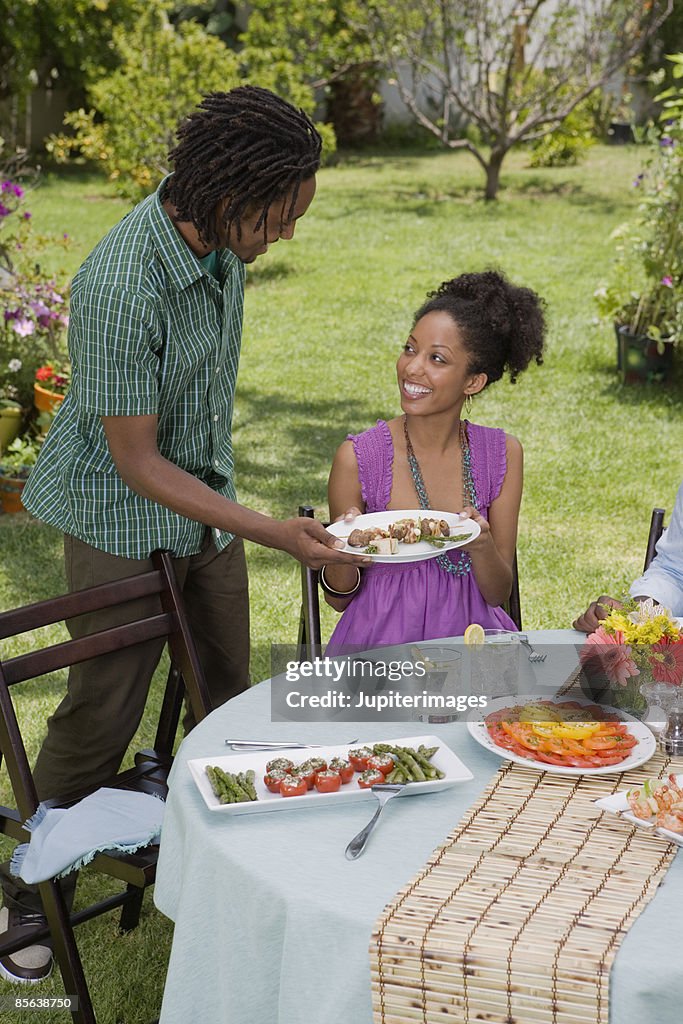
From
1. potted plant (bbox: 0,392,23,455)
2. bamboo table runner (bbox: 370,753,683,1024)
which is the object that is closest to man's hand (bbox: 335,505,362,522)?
bamboo table runner (bbox: 370,753,683,1024)

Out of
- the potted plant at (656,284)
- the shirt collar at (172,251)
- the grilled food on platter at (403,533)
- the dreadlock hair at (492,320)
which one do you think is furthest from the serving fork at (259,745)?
the potted plant at (656,284)

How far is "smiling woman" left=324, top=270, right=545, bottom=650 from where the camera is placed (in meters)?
3.04

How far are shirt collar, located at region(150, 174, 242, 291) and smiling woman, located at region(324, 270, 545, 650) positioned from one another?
667 millimetres

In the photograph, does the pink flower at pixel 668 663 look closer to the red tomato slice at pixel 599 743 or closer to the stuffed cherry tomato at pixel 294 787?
the red tomato slice at pixel 599 743

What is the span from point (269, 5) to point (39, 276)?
7305mm

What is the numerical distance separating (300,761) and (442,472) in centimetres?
129

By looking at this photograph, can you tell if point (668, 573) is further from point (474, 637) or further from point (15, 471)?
point (15, 471)

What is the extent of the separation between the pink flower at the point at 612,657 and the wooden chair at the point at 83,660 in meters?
0.92

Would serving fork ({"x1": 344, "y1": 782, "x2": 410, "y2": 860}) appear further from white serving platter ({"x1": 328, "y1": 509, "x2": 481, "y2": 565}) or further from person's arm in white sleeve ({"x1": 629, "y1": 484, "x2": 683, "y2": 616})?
person's arm in white sleeve ({"x1": 629, "y1": 484, "x2": 683, "y2": 616})

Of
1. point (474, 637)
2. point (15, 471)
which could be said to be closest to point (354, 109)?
point (15, 471)

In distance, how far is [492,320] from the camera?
3.20 meters

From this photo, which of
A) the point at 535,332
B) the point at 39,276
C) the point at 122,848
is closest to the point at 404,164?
the point at 39,276

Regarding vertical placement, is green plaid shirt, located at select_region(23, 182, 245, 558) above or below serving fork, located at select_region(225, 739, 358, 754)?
above

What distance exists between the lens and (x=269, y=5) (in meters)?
13.0
